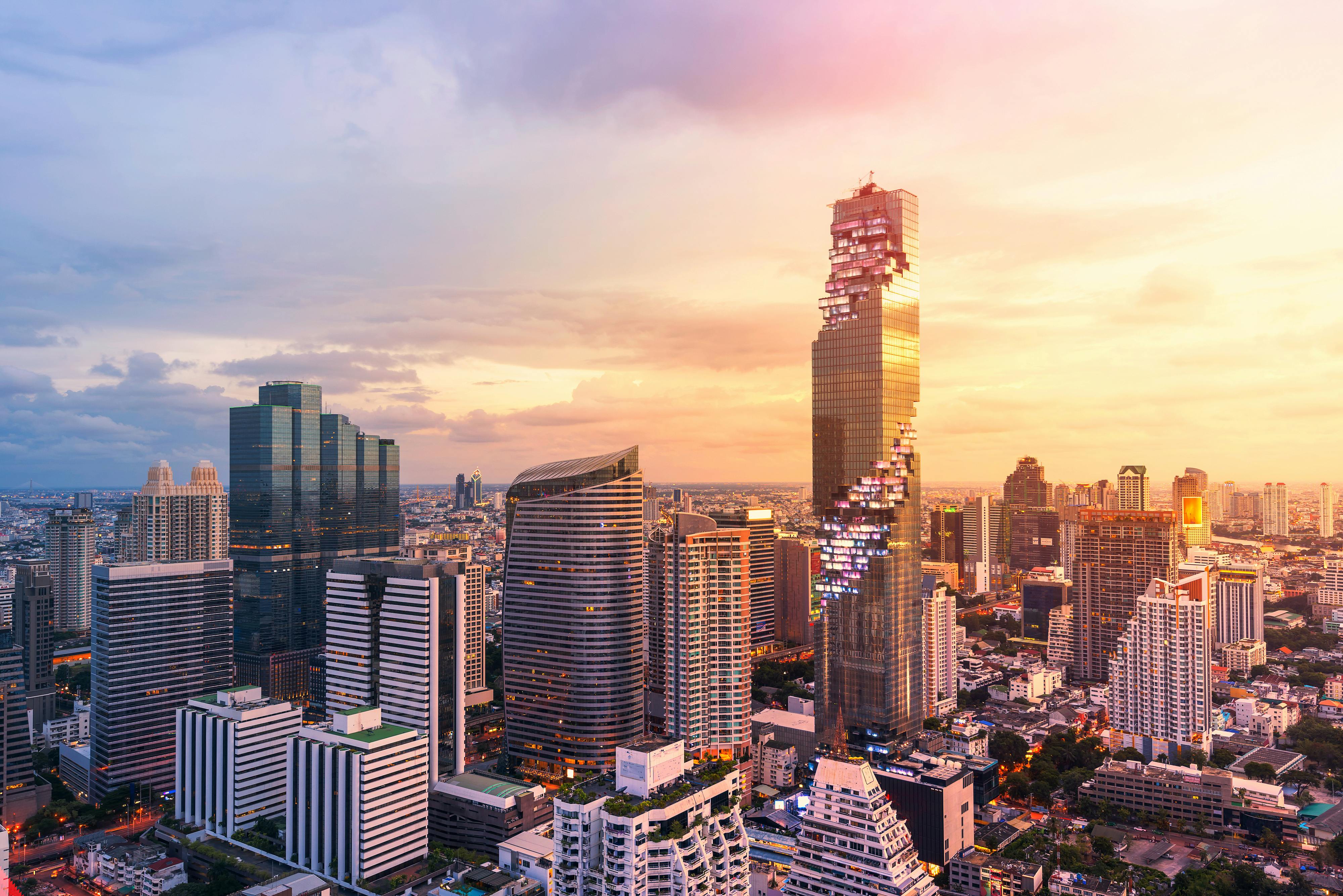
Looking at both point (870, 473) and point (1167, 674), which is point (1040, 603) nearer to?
point (1167, 674)

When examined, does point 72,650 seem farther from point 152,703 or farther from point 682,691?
point 682,691

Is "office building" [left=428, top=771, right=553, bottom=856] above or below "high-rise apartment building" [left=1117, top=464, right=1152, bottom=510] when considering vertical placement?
below

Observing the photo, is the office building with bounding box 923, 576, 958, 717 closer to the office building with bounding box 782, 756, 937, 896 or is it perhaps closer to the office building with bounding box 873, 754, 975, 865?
the office building with bounding box 873, 754, 975, 865

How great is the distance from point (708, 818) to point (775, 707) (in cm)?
6740

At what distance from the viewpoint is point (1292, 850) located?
6800cm

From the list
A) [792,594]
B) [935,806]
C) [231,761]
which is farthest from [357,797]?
[792,594]

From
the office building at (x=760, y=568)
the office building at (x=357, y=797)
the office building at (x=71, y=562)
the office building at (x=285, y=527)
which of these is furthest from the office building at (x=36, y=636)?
the office building at (x=760, y=568)

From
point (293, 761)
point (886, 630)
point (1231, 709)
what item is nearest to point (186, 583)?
point (293, 761)

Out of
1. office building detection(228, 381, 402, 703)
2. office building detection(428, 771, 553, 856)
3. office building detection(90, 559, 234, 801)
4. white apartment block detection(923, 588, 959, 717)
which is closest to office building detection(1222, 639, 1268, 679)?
white apartment block detection(923, 588, 959, 717)

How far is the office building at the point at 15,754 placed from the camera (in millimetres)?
76562

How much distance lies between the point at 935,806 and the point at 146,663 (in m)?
76.5

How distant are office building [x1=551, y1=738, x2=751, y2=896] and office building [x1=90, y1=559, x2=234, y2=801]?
62.8 metres

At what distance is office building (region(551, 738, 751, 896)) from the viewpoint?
132ft

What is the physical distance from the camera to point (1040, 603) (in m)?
160
